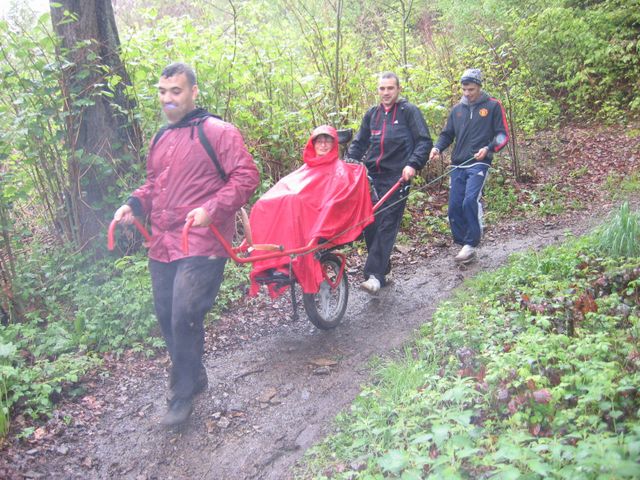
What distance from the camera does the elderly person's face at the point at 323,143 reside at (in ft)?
17.3

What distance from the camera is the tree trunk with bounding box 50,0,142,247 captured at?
19.5 feet

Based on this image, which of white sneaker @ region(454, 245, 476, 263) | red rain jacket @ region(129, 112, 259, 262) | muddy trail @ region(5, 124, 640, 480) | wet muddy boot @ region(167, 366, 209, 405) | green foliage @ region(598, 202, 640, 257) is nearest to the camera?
muddy trail @ region(5, 124, 640, 480)

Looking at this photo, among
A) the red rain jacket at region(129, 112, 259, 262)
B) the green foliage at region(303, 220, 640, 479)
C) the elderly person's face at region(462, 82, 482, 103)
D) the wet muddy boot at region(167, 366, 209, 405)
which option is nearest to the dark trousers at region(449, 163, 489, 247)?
the elderly person's face at region(462, 82, 482, 103)

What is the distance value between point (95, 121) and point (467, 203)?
4.45 m

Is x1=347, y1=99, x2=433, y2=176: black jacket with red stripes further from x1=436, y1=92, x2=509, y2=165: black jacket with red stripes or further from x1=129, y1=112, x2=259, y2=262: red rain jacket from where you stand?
x1=129, y1=112, x2=259, y2=262: red rain jacket

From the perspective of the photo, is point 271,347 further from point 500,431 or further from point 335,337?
point 500,431

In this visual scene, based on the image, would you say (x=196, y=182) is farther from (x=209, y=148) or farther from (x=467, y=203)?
(x=467, y=203)

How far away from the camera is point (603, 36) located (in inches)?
544

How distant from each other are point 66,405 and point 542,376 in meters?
3.47

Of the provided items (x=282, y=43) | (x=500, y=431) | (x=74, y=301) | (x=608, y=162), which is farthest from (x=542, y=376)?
(x=608, y=162)

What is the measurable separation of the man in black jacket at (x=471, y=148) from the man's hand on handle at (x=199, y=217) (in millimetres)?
3680

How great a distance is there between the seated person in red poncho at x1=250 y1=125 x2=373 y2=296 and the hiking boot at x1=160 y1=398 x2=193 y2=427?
1321 mm

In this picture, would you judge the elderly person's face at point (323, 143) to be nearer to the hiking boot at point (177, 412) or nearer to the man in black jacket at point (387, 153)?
the man in black jacket at point (387, 153)

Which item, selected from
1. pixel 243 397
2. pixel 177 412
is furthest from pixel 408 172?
pixel 177 412
